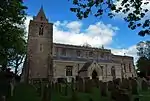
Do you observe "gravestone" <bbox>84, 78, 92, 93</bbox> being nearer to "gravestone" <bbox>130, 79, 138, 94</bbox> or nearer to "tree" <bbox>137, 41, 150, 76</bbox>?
"gravestone" <bbox>130, 79, 138, 94</bbox>

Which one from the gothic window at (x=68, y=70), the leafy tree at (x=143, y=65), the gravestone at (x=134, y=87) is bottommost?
the gravestone at (x=134, y=87)

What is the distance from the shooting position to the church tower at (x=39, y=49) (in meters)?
39.7

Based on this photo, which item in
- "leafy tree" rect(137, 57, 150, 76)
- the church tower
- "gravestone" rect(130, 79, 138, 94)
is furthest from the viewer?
"leafy tree" rect(137, 57, 150, 76)

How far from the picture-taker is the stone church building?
4047 cm

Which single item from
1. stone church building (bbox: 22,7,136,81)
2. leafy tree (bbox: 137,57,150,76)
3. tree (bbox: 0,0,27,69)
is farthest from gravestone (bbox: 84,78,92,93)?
leafy tree (bbox: 137,57,150,76)

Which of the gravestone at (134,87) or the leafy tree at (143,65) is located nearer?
the gravestone at (134,87)

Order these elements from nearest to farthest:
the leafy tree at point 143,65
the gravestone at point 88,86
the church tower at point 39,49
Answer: the gravestone at point 88,86 < the church tower at point 39,49 < the leafy tree at point 143,65

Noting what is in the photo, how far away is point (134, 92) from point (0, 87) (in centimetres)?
1126

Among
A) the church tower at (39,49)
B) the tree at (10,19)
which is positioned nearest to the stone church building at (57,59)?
the church tower at (39,49)

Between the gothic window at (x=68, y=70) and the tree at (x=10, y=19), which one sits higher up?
the tree at (x=10, y=19)

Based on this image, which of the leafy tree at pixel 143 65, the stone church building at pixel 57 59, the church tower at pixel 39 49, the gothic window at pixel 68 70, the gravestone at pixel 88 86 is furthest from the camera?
the leafy tree at pixel 143 65

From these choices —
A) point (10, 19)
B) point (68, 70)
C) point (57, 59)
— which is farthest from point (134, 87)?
point (57, 59)

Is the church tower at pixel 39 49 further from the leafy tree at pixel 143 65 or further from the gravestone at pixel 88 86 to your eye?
the leafy tree at pixel 143 65

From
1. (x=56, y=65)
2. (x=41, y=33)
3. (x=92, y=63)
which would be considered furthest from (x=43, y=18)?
(x=92, y=63)
